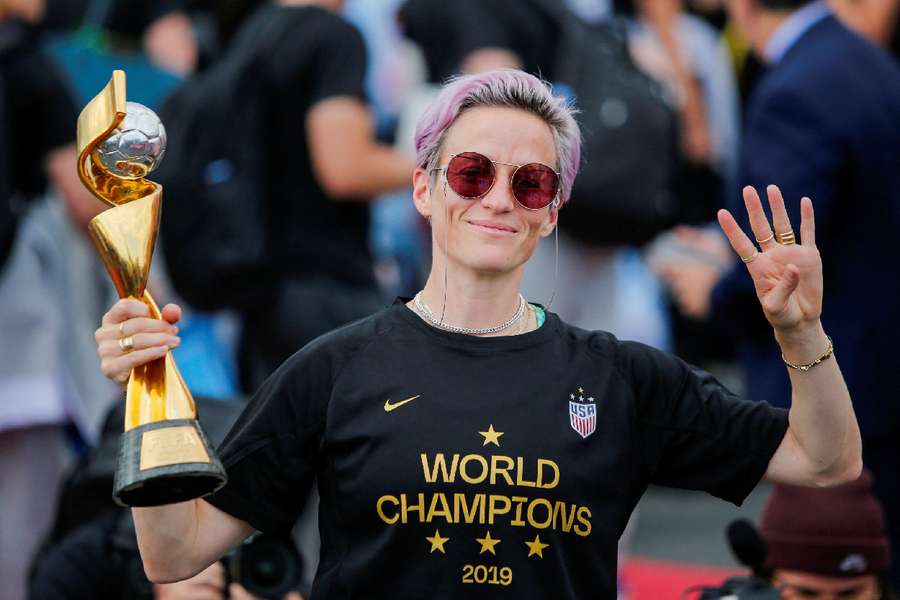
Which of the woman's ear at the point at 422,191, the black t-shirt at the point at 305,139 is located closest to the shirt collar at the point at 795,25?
the black t-shirt at the point at 305,139

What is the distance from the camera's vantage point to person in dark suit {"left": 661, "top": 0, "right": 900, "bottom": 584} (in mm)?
4945

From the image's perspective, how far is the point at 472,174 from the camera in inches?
117

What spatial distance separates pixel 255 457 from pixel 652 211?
3043 mm

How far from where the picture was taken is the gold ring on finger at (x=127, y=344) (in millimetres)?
2799

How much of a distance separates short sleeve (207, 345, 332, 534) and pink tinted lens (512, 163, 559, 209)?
44 cm

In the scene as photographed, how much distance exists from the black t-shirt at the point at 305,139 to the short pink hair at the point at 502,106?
2422 mm

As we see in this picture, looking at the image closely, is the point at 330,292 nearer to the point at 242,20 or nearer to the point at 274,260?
the point at 274,260

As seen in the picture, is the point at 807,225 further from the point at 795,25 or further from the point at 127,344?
the point at 795,25

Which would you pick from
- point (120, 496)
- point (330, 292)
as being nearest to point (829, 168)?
point (330, 292)

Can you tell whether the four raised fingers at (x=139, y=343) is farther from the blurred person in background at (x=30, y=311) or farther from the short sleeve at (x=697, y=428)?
the blurred person in background at (x=30, y=311)

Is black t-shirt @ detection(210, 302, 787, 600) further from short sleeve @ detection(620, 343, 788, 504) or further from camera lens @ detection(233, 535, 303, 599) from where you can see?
camera lens @ detection(233, 535, 303, 599)

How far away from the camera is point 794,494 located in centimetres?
427

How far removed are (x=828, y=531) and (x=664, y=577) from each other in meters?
2.71

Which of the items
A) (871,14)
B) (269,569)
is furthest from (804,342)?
(871,14)
